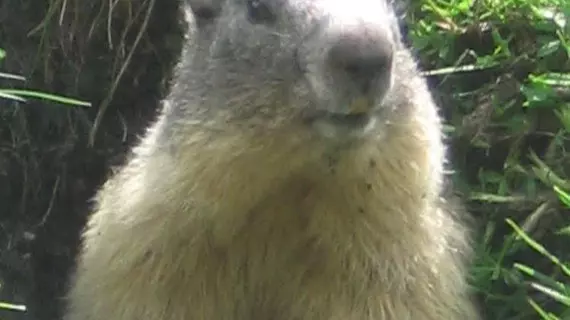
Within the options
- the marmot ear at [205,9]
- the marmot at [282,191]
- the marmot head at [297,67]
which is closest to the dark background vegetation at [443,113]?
the marmot at [282,191]

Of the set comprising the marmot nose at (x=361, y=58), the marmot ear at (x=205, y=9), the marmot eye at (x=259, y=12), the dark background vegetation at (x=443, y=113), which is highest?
the marmot nose at (x=361, y=58)

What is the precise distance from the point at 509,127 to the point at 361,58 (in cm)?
112

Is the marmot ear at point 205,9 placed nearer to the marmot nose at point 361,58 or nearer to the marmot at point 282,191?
the marmot at point 282,191

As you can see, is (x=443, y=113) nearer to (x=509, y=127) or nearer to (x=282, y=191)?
(x=509, y=127)

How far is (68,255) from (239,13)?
1640 mm

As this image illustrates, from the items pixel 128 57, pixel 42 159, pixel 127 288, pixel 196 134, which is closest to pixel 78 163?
pixel 42 159

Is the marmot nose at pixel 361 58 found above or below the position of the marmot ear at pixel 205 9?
above

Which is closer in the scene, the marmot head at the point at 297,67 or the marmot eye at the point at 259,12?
the marmot head at the point at 297,67

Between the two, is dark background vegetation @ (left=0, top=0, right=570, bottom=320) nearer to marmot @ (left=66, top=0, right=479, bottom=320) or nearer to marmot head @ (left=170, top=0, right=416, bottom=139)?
marmot @ (left=66, top=0, right=479, bottom=320)

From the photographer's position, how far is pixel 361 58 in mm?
2016

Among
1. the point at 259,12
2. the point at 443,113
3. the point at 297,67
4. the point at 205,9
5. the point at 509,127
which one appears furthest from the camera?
the point at 443,113

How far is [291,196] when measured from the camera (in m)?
2.39

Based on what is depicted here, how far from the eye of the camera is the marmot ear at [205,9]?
252cm

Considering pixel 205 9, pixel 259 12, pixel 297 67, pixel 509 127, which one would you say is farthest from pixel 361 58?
pixel 509 127
